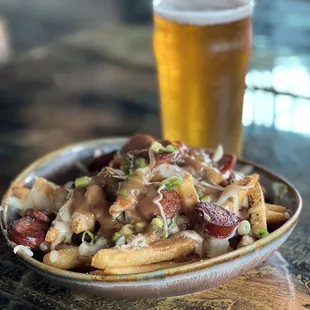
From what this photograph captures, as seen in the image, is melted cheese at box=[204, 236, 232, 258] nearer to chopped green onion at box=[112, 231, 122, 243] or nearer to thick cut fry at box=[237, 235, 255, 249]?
thick cut fry at box=[237, 235, 255, 249]

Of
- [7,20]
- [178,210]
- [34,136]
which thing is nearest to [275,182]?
[178,210]

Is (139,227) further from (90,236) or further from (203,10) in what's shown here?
(203,10)

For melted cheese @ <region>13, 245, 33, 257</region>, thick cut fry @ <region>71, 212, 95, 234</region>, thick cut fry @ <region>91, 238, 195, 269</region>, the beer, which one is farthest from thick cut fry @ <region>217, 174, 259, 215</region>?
the beer

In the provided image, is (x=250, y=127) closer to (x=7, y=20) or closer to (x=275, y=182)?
(x=275, y=182)

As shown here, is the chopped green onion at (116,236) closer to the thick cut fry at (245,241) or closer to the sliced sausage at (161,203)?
the sliced sausage at (161,203)

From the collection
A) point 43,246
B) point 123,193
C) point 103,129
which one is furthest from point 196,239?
point 103,129

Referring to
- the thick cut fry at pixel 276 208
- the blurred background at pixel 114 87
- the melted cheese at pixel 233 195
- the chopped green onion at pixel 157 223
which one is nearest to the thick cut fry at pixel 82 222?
the chopped green onion at pixel 157 223
